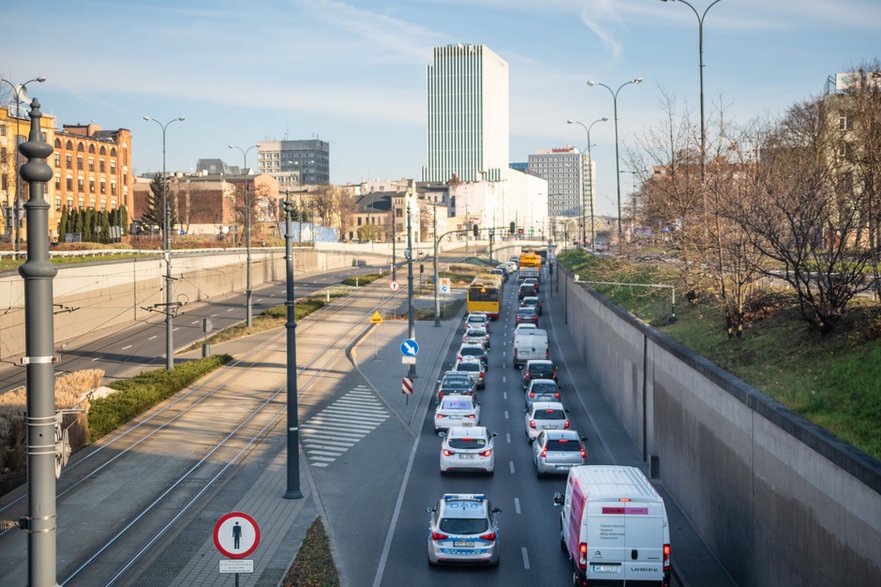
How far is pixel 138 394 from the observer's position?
114 ft

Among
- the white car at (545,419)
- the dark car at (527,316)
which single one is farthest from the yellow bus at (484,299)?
the white car at (545,419)

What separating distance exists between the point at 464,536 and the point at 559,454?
27.5 feet

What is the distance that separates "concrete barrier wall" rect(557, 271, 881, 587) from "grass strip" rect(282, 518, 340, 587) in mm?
7743

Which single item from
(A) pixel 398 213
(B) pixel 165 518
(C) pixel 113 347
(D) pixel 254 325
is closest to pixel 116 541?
(B) pixel 165 518

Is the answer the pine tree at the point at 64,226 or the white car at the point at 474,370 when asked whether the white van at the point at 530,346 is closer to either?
the white car at the point at 474,370

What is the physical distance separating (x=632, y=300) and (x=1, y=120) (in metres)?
55.0

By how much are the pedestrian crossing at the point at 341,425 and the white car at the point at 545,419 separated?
5732 mm

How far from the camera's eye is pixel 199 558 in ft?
63.4

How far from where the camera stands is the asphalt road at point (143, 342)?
43875 mm

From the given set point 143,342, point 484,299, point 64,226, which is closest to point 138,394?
point 143,342

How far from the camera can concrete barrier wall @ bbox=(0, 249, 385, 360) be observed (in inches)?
1827

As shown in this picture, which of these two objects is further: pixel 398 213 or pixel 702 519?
pixel 398 213

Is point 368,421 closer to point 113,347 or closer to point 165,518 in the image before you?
point 165,518

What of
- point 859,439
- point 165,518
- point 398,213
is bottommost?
point 165,518
